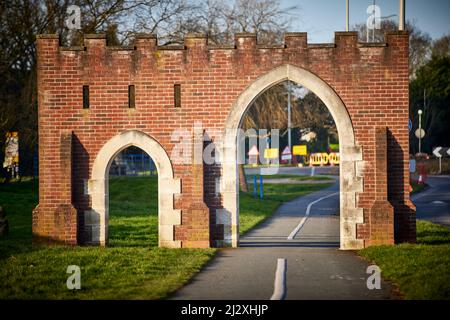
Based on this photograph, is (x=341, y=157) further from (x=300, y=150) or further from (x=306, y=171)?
(x=300, y=150)

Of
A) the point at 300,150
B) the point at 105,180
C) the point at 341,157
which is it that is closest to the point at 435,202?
the point at 341,157

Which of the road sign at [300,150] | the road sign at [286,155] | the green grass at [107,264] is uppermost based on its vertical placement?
the road sign at [300,150]

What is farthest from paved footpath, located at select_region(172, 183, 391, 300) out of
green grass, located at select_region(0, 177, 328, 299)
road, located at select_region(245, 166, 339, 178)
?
road, located at select_region(245, 166, 339, 178)

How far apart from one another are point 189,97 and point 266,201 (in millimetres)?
18282

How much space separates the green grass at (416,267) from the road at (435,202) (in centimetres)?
926

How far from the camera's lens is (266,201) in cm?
3538

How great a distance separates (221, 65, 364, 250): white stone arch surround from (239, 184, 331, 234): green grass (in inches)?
184

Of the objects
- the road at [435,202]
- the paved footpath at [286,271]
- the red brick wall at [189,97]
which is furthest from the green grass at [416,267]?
the road at [435,202]

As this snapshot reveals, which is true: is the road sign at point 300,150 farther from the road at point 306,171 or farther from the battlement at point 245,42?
the battlement at point 245,42

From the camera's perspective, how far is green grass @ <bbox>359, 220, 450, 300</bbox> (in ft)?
35.1

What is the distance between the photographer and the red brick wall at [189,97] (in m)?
17.3
